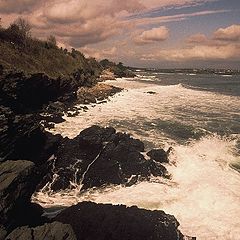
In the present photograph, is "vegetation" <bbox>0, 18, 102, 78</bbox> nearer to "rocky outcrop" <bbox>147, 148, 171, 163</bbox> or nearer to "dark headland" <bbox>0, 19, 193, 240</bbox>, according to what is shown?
"dark headland" <bbox>0, 19, 193, 240</bbox>

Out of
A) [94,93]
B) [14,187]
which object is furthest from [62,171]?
[94,93]

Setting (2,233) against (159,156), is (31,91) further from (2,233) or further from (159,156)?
(2,233)

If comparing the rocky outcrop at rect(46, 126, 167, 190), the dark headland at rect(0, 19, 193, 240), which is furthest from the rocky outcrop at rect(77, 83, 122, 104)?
the rocky outcrop at rect(46, 126, 167, 190)

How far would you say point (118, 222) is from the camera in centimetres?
1706

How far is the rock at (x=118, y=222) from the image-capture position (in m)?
16.3

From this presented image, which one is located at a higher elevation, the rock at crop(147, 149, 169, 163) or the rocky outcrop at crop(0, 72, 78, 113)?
the rocky outcrop at crop(0, 72, 78, 113)

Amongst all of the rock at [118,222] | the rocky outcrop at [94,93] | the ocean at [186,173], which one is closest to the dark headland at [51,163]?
the rock at [118,222]

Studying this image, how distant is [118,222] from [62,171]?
855cm

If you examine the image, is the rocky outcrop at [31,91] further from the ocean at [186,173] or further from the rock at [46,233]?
the rock at [46,233]

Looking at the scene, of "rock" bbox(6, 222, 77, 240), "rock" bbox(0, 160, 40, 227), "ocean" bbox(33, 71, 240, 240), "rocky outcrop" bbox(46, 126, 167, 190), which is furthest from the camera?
"rocky outcrop" bbox(46, 126, 167, 190)

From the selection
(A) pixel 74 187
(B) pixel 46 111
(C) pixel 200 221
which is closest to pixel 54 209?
(A) pixel 74 187

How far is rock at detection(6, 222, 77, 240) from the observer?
1357cm

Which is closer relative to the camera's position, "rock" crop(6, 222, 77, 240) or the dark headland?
"rock" crop(6, 222, 77, 240)

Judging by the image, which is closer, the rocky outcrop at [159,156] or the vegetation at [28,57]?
the rocky outcrop at [159,156]
